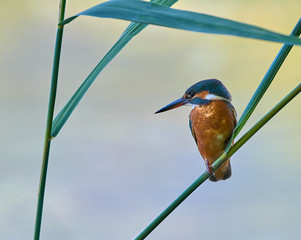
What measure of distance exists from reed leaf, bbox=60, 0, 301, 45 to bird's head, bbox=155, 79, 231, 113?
306 mm

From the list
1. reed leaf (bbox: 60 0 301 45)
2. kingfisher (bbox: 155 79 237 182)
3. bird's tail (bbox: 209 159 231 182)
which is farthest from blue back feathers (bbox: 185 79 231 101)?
reed leaf (bbox: 60 0 301 45)

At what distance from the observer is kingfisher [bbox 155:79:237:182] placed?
613mm

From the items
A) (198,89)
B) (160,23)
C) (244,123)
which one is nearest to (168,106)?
(198,89)

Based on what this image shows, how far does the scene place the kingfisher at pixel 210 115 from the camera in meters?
0.61

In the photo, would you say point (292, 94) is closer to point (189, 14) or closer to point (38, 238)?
point (189, 14)

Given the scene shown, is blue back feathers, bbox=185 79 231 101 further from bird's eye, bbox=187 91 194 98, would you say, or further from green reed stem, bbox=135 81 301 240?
green reed stem, bbox=135 81 301 240

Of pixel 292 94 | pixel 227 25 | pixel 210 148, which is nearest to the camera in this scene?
pixel 227 25

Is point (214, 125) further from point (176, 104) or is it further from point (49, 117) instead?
point (49, 117)

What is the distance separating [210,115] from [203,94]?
→ 0.12 feet

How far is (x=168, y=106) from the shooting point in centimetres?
63

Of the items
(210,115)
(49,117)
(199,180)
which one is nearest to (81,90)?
(49,117)

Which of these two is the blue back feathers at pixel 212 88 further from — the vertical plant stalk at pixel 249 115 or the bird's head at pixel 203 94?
the vertical plant stalk at pixel 249 115

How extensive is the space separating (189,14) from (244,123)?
0.18m

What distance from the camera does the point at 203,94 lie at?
640mm
